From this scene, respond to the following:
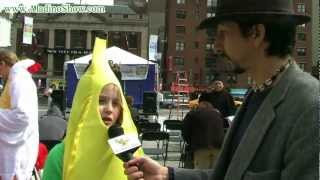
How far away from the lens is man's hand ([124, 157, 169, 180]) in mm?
2238

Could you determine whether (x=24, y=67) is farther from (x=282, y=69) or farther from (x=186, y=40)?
(x=186, y=40)

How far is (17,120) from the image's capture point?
15.7 feet

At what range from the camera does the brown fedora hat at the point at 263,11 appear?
1.88 meters

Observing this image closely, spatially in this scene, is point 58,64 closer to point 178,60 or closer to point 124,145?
point 178,60

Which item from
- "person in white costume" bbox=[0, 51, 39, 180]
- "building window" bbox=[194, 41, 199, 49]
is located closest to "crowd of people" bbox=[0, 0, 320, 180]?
"person in white costume" bbox=[0, 51, 39, 180]

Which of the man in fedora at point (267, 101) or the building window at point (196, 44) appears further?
the building window at point (196, 44)

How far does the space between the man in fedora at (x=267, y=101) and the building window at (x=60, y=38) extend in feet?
349

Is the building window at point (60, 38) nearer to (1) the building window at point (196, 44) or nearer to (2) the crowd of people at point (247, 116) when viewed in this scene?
(1) the building window at point (196, 44)

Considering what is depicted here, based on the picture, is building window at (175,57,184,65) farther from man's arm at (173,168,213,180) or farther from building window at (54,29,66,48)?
man's arm at (173,168,213,180)

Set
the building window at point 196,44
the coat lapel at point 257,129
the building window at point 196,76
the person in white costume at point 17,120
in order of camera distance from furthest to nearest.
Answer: the building window at point 196,44, the building window at point 196,76, the person in white costume at point 17,120, the coat lapel at point 257,129

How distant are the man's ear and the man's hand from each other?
0.66 metres

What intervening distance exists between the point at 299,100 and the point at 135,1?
122m

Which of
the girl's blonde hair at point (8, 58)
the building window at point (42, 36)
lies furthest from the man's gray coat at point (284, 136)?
the building window at point (42, 36)

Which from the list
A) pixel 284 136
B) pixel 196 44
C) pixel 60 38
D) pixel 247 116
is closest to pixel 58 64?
pixel 60 38
